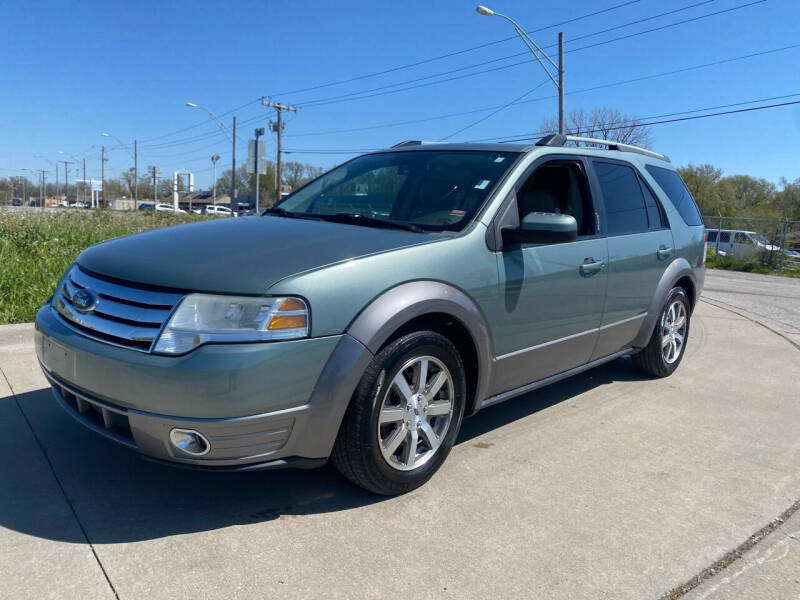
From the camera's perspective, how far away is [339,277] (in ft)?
9.11

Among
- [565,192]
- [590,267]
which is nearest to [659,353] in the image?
[590,267]

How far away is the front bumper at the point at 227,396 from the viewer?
2514 mm

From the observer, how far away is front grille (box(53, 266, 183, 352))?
104 inches

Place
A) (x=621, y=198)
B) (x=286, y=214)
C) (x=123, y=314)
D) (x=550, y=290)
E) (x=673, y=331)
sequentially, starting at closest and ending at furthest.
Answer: (x=123, y=314)
(x=550, y=290)
(x=286, y=214)
(x=621, y=198)
(x=673, y=331)

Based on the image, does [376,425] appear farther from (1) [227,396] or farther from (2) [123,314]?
(2) [123,314]

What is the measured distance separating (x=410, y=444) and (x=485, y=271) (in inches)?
37.4

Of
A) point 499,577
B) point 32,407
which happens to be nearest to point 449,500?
point 499,577

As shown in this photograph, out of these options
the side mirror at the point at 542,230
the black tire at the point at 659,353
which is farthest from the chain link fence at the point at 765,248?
the side mirror at the point at 542,230

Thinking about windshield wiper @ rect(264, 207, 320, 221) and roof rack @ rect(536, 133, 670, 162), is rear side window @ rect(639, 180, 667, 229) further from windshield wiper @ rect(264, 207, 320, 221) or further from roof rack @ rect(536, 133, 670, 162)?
windshield wiper @ rect(264, 207, 320, 221)

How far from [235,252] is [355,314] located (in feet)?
2.03

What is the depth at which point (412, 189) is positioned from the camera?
395cm

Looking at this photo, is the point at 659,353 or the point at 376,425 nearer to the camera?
the point at 376,425

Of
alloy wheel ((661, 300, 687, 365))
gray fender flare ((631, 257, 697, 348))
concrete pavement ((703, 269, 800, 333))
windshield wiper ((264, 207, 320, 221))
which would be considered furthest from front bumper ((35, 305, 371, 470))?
concrete pavement ((703, 269, 800, 333))

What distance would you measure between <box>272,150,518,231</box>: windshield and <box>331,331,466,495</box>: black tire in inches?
27.1
